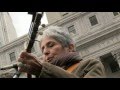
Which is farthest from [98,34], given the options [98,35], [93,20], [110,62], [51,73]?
[51,73]

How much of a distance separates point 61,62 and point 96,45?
2238cm

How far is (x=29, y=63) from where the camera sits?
118 centimetres

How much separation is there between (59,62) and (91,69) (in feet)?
0.67

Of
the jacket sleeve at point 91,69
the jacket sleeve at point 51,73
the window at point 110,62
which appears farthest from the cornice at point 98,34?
the jacket sleeve at point 51,73

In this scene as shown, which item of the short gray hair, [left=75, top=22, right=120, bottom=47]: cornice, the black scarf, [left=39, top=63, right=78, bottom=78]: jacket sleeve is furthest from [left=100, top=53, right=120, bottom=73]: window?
[left=39, top=63, right=78, bottom=78]: jacket sleeve

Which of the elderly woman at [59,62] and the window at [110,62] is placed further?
the window at [110,62]

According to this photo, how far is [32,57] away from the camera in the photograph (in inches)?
46.8

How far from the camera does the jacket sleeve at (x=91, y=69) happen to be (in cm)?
149

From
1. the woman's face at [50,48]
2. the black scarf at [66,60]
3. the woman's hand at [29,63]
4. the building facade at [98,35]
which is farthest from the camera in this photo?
the building facade at [98,35]

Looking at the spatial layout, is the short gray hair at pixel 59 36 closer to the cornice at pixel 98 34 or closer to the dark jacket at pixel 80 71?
the dark jacket at pixel 80 71

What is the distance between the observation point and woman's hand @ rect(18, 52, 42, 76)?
118 cm

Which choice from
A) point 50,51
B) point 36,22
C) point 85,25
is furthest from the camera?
point 85,25
